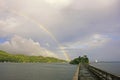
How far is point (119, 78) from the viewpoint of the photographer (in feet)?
46.2

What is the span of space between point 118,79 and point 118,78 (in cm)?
12

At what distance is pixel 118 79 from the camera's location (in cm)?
1445

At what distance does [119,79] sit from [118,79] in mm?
302

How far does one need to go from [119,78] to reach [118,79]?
38 centimetres

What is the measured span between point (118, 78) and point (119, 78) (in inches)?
10.9

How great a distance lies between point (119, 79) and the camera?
14.1 m

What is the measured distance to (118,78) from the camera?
14.4 m

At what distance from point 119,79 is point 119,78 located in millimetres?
95
